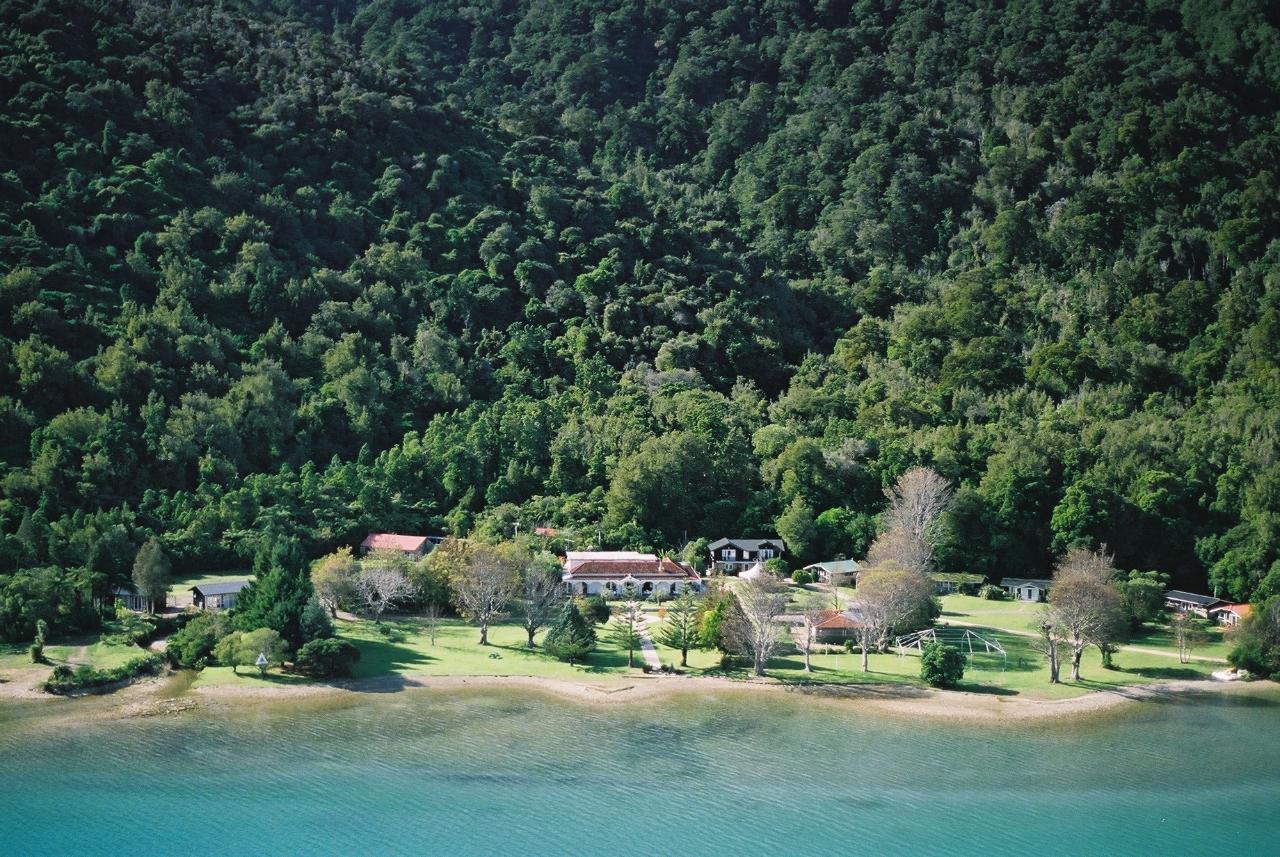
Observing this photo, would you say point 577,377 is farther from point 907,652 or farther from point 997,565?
point 907,652

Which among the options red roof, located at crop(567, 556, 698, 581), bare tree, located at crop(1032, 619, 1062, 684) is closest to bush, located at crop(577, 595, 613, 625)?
red roof, located at crop(567, 556, 698, 581)

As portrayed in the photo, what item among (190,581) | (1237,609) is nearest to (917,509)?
(1237,609)

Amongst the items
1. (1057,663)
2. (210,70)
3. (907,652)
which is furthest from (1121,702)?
(210,70)

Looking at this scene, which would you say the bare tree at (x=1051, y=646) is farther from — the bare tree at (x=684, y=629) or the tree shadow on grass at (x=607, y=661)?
the tree shadow on grass at (x=607, y=661)

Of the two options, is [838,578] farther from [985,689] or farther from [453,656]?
[453,656]

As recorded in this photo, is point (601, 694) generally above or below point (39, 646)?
below

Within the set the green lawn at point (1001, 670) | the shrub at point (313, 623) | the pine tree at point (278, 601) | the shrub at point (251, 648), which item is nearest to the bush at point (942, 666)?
the green lawn at point (1001, 670)

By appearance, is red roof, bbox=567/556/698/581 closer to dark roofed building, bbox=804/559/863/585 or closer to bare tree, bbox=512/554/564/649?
bare tree, bbox=512/554/564/649
